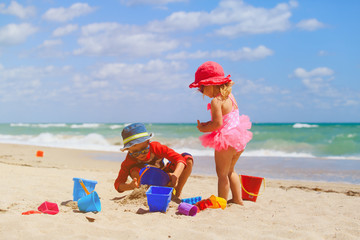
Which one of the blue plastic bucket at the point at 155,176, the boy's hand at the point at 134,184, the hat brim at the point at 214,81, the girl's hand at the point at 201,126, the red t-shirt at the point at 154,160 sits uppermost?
the hat brim at the point at 214,81

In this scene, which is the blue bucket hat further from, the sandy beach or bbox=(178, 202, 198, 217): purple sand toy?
bbox=(178, 202, 198, 217): purple sand toy

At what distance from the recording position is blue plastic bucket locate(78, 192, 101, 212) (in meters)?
3.33

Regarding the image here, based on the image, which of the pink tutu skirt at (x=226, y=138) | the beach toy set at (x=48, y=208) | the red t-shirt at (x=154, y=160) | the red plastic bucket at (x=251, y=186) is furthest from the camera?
the red plastic bucket at (x=251, y=186)

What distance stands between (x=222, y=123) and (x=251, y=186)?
121cm

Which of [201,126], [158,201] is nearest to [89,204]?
[158,201]

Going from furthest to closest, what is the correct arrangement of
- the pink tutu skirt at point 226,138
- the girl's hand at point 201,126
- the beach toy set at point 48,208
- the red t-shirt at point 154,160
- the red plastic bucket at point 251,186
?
1. the red plastic bucket at point 251,186
2. the red t-shirt at point 154,160
3. the pink tutu skirt at point 226,138
4. the girl's hand at point 201,126
5. the beach toy set at point 48,208

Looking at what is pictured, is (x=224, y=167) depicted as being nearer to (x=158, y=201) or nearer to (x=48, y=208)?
(x=158, y=201)

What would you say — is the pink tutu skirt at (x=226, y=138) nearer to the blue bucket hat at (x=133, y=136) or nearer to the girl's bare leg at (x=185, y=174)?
the girl's bare leg at (x=185, y=174)

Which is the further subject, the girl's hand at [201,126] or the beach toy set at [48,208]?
the girl's hand at [201,126]

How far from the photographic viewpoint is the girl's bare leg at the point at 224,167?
3744 millimetres

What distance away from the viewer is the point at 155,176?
374 centimetres

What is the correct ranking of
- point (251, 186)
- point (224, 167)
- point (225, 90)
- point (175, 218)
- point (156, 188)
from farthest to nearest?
point (251, 186) < point (224, 167) < point (225, 90) < point (156, 188) < point (175, 218)

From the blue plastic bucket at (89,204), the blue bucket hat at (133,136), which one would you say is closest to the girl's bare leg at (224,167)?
the blue bucket hat at (133,136)

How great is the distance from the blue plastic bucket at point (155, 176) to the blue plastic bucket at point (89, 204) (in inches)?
23.1
